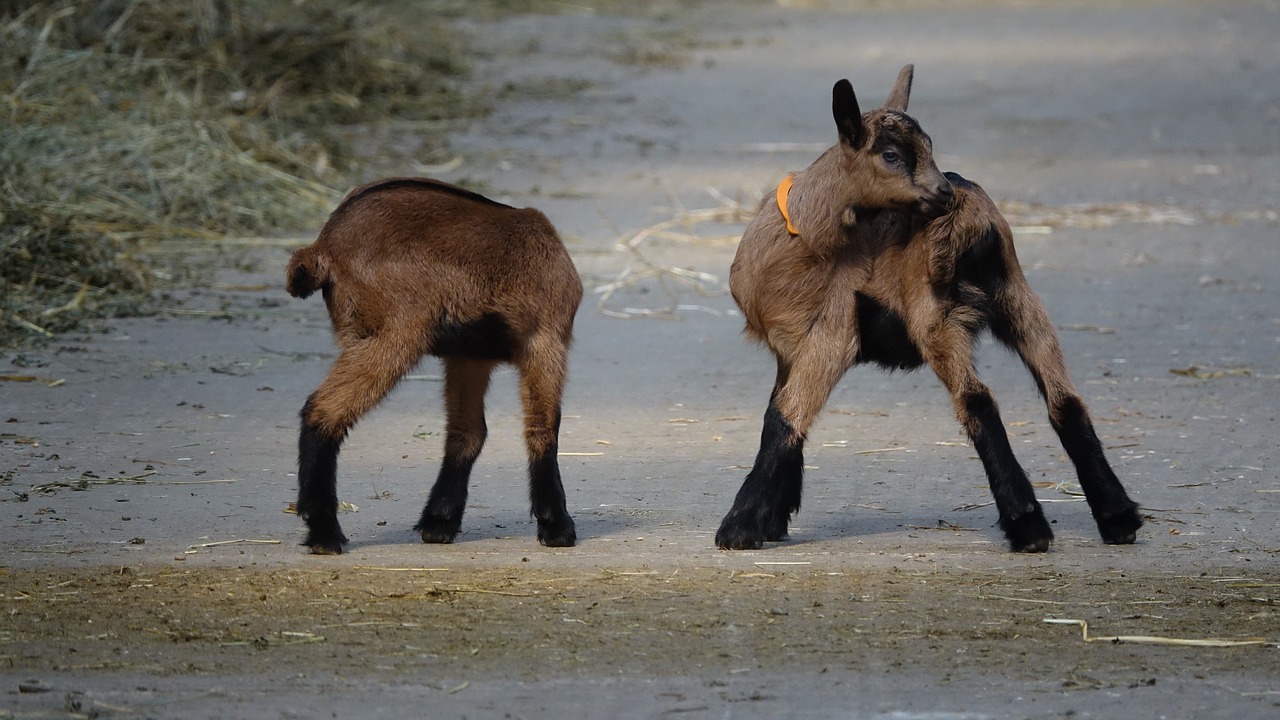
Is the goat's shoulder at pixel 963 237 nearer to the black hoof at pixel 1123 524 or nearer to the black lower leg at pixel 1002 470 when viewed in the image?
the black lower leg at pixel 1002 470

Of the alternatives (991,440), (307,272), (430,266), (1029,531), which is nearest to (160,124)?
(307,272)

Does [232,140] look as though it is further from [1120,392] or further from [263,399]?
[1120,392]

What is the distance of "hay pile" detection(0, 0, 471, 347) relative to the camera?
10297mm

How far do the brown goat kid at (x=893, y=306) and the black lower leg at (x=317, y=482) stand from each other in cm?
131

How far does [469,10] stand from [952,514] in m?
18.5

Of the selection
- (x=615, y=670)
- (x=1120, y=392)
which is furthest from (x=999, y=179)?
(x=615, y=670)

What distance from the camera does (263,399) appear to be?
8.05 m

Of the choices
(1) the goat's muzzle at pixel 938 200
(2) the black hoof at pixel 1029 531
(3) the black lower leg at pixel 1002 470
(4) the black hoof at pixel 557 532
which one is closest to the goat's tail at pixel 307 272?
(4) the black hoof at pixel 557 532

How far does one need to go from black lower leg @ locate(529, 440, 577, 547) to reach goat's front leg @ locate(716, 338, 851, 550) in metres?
0.52

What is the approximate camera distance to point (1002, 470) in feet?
18.2

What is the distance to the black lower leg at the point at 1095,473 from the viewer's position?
5.73 metres

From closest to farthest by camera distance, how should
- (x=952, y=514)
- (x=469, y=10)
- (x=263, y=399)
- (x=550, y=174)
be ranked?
(x=952, y=514)
(x=263, y=399)
(x=550, y=174)
(x=469, y=10)

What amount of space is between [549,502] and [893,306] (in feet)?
4.39

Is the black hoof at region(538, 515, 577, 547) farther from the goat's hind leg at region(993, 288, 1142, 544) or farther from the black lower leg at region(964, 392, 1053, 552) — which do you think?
the goat's hind leg at region(993, 288, 1142, 544)
